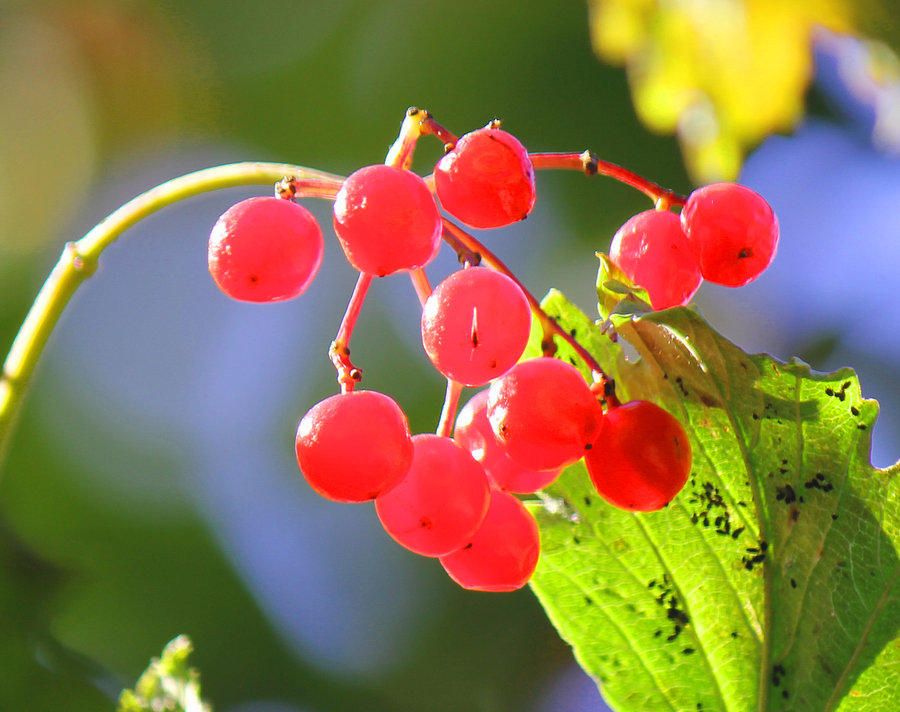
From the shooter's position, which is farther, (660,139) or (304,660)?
(660,139)

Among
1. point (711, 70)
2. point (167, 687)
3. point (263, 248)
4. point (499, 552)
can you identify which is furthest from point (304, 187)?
point (711, 70)

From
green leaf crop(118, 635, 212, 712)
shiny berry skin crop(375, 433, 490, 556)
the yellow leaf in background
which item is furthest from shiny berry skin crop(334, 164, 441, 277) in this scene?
the yellow leaf in background

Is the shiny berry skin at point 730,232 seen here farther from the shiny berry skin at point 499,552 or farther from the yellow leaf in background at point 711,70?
the yellow leaf in background at point 711,70

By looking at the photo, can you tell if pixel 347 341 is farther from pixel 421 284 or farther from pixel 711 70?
pixel 711 70

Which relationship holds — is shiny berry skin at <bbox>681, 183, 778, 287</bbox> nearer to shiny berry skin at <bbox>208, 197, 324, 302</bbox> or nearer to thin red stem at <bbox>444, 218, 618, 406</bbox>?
thin red stem at <bbox>444, 218, 618, 406</bbox>

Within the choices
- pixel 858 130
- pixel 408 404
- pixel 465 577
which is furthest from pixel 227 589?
pixel 858 130

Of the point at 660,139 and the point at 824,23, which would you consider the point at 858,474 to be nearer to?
the point at 824,23
